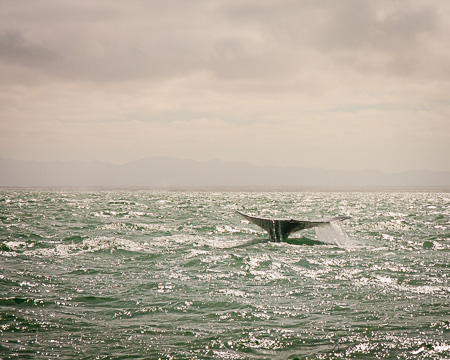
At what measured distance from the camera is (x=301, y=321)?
906 centimetres

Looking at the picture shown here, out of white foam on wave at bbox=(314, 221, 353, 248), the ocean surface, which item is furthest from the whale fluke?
white foam on wave at bbox=(314, 221, 353, 248)

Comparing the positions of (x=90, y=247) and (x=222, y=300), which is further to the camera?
(x=90, y=247)

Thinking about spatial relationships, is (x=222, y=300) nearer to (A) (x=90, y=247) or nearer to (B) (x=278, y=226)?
(A) (x=90, y=247)

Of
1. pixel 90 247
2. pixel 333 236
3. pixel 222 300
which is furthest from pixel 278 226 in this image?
pixel 222 300

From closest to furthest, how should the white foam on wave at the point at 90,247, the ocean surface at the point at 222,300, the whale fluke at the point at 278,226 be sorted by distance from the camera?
the ocean surface at the point at 222,300 < the white foam on wave at the point at 90,247 < the whale fluke at the point at 278,226

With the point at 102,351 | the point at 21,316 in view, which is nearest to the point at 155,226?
the point at 21,316

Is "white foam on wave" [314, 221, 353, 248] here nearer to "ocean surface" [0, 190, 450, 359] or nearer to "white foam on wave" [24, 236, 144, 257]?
"ocean surface" [0, 190, 450, 359]

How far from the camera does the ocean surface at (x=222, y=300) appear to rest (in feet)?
25.1

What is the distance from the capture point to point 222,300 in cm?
1063

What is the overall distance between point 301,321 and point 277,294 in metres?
2.25

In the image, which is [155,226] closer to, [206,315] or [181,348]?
[206,315]

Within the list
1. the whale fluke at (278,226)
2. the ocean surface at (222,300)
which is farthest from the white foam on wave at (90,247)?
the whale fluke at (278,226)

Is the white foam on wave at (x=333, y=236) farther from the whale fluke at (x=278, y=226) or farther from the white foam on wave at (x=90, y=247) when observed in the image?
the white foam on wave at (x=90, y=247)

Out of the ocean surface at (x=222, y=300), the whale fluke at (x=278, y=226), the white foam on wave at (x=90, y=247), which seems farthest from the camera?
the whale fluke at (x=278, y=226)
